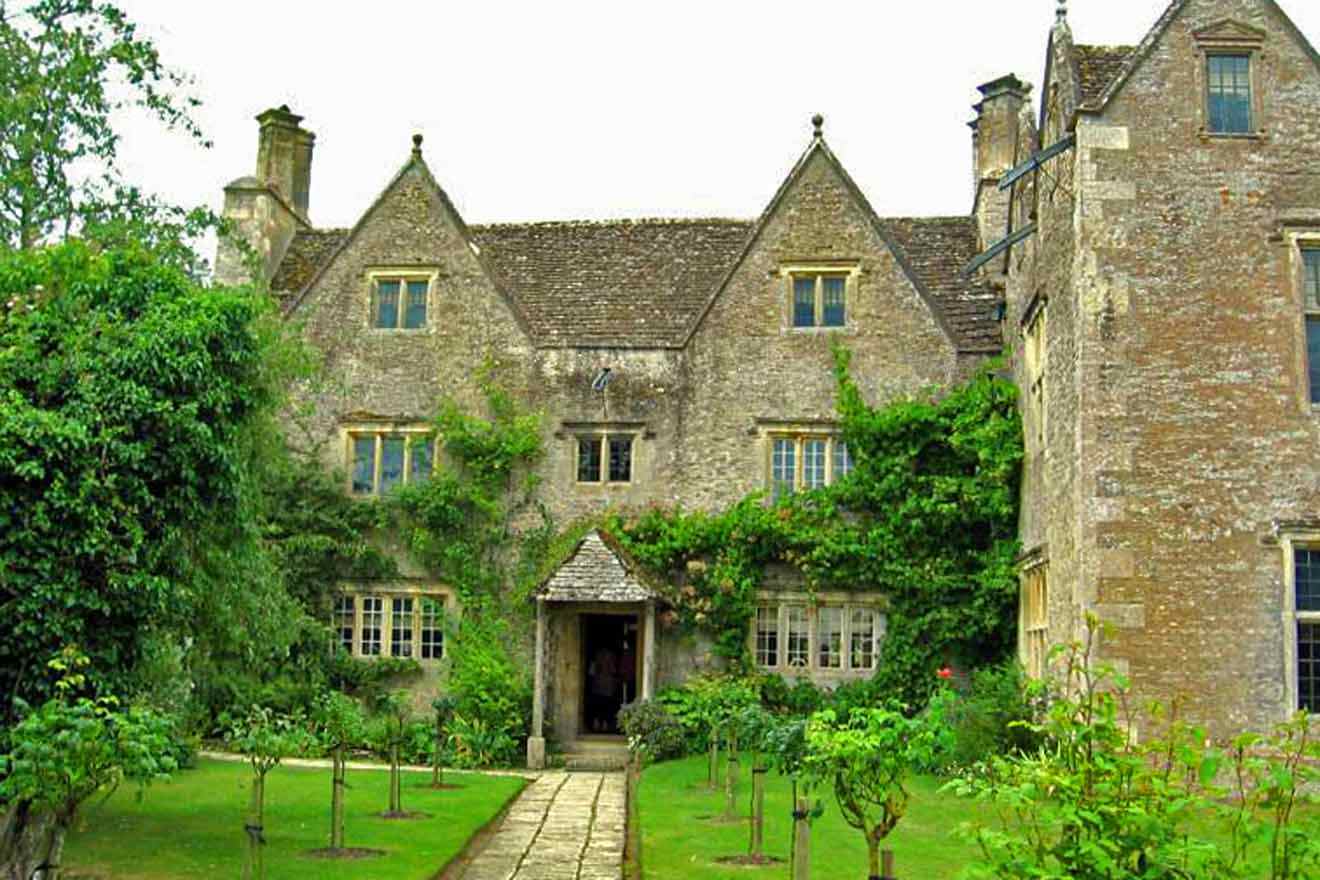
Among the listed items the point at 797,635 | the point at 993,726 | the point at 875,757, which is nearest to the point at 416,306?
the point at 797,635

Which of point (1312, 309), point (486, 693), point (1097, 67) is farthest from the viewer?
point (486, 693)

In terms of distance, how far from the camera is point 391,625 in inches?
979

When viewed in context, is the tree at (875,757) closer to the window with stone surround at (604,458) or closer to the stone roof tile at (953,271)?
the window with stone surround at (604,458)

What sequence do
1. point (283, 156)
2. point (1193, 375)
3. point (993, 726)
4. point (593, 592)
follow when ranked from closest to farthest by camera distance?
point (1193, 375), point (993, 726), point (593, 592), point (283, 156)

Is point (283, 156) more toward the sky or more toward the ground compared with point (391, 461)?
more toward the sky

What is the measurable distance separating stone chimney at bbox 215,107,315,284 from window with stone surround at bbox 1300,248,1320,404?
18170mm

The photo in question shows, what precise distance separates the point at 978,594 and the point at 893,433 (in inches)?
118

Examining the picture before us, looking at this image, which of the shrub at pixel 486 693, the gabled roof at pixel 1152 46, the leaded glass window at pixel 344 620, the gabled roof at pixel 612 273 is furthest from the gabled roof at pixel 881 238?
the leaded glass window at pixel 344 620

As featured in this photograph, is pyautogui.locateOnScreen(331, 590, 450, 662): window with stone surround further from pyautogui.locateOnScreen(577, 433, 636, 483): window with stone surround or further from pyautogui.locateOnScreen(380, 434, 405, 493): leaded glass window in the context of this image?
pyautogui.locateOnScreen(577, 433, 636, 483): window with stone surround

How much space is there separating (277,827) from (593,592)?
28.4 feet

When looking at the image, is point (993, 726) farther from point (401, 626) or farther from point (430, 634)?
point (401, 626)

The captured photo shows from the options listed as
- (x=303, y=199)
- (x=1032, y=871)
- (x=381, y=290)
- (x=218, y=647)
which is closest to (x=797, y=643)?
(x=381, y=290)

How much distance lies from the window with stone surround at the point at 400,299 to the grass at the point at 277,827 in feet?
30.1

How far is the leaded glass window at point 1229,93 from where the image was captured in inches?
687
